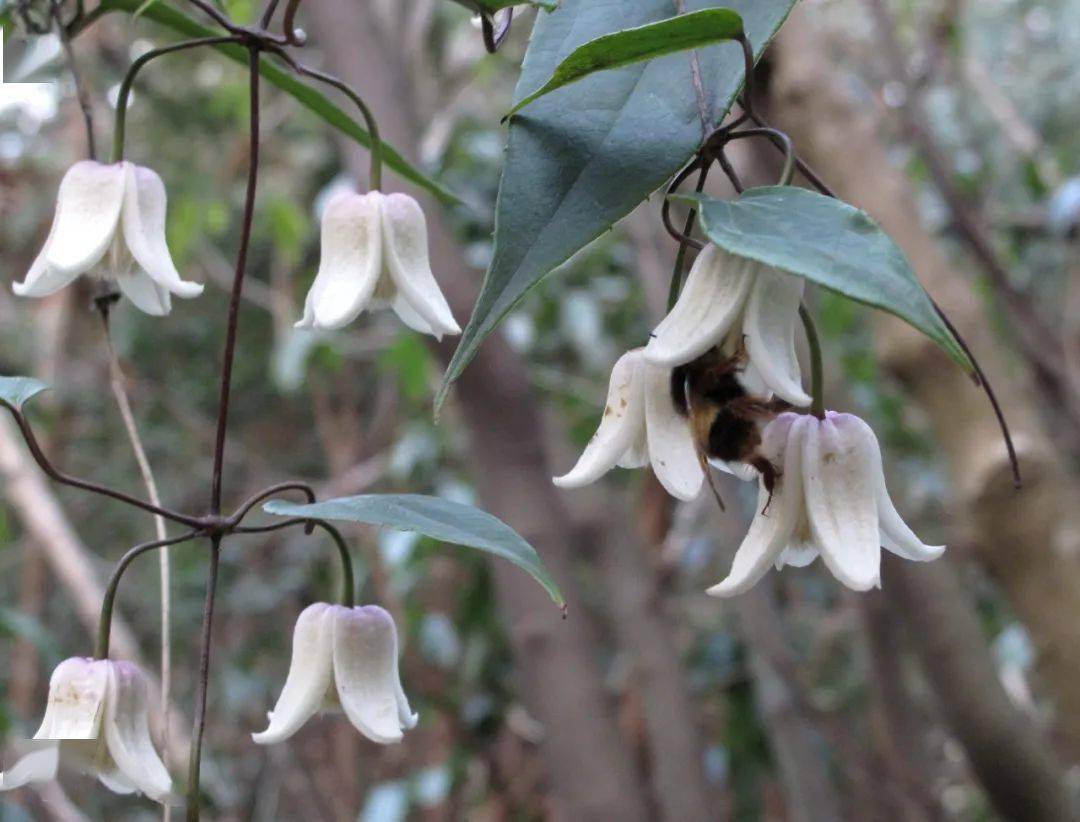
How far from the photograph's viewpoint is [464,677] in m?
2.06

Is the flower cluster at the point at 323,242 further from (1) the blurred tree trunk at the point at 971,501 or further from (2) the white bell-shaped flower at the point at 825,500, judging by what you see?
(1) the blurred tree trunk at the point at 971,501

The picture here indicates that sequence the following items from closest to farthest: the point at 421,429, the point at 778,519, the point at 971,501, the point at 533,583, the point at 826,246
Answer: the point at 826,246, the point at 778,519, the point at 971,501, the point at 533,583, the point at 421,429

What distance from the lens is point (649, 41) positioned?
0.39 meters

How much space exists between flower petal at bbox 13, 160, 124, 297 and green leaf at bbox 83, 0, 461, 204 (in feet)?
0.33

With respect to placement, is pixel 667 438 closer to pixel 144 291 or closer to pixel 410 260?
pixel 410 260

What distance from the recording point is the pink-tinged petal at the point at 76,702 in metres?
0.50

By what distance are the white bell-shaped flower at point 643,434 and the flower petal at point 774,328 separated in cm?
5

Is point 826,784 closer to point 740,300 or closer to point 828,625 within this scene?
point 828,625

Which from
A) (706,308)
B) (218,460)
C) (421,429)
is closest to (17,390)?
(218,460)

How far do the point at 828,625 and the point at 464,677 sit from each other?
2.53 feet

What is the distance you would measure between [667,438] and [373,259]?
0.18 m

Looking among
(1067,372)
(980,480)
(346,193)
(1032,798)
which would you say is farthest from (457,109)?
(346,193)

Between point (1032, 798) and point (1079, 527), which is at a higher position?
point (1079, 527)

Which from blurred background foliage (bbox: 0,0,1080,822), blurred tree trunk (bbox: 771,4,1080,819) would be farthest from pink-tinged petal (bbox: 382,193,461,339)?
blurred tree trunk (bbox: 771,4,1080,819)
